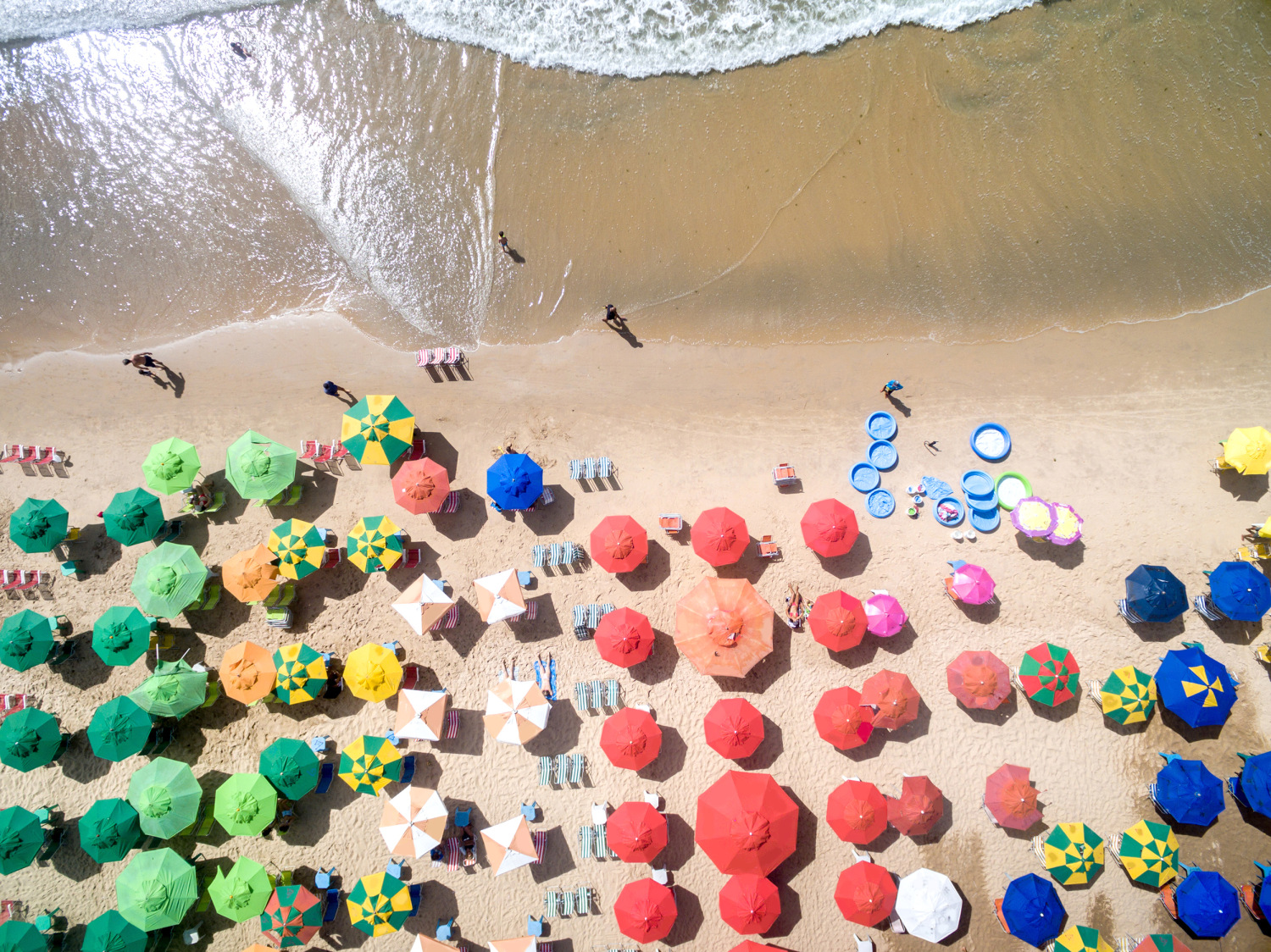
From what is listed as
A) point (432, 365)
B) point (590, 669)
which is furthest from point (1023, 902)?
point (432, 365)

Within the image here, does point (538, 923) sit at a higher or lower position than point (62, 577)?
lower

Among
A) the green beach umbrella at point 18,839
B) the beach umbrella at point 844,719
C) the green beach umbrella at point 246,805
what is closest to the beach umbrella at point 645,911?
the beach umbrella at point 844,719

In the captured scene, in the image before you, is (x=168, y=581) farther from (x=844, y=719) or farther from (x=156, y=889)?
(x=844, y=719)

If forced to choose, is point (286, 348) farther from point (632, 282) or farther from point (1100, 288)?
point (1100, 288)

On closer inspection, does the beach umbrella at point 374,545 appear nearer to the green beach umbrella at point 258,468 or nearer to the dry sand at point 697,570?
the dry sand at point 697,570

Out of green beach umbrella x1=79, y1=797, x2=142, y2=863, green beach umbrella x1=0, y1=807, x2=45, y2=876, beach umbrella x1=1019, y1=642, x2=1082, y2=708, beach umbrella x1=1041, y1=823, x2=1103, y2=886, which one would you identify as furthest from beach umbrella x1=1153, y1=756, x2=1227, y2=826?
green beach umbrella x1=0, y1=807, x2=45, y2=876

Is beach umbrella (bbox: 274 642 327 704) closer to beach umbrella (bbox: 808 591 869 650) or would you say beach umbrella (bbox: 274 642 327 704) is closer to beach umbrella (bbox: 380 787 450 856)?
beach umbrella (bbox: 380 787 450 856)
